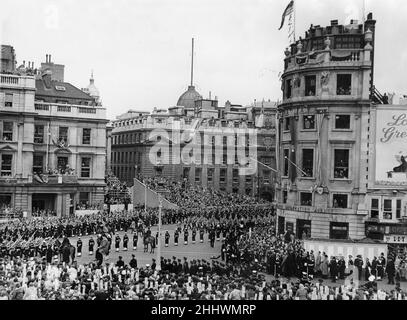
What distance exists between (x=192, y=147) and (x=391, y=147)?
22060 millimetres

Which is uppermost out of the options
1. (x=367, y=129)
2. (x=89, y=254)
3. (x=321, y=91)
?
(x=321, y=91)

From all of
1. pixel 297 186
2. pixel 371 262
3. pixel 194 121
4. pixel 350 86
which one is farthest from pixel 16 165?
pixel 371 262

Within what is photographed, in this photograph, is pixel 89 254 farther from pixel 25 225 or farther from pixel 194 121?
pixel 194 121

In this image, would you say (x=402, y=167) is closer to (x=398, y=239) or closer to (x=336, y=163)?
(x=336, y=163)

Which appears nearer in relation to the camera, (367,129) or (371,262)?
(371,262)

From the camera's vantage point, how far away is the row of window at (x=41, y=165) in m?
50.3

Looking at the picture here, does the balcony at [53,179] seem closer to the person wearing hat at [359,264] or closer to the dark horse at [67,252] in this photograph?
the dark horse at [67,252]

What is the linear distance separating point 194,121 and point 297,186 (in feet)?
63.9

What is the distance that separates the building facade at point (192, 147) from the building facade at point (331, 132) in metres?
15.7

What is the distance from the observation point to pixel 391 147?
38.5 metres

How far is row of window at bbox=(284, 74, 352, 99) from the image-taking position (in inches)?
1578

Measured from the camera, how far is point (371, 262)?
30234 mm

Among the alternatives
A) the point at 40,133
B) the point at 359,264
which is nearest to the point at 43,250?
the point at 359,264
